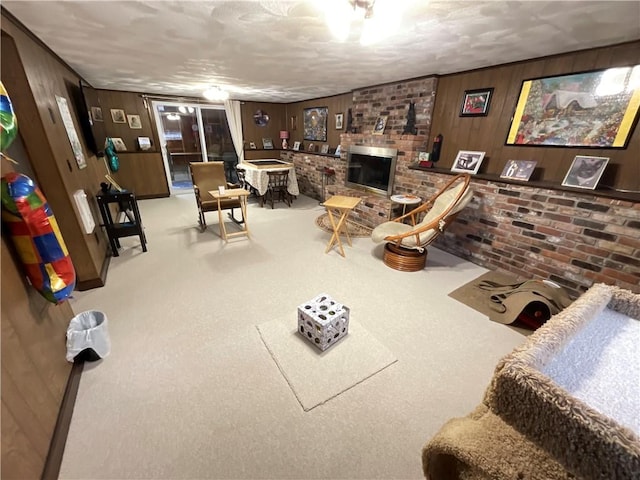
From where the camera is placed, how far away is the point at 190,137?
6.21 m

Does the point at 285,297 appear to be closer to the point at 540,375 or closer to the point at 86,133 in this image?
the point at 540,375

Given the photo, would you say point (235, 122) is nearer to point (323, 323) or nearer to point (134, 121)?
point (134, 121)

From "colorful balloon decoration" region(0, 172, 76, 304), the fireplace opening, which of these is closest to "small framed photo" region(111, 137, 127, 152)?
the fireplace opening

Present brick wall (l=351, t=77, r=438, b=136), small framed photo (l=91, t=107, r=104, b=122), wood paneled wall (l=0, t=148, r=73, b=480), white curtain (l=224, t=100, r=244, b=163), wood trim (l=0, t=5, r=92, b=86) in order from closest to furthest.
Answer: wood paneled wall (l=0, t=148, r=73, b=480)
wood trim (l=0, t=5, r=92, b=86)
small framed photo (l=91, t=107, r=104, b=122)
brick wall (l=351, t=77, r=438, b=136)
white curtain (l=224, t=100, r=244, b=163)

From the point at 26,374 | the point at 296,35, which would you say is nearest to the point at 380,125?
the point at 296,35

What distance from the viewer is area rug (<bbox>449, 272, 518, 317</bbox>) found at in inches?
89.7

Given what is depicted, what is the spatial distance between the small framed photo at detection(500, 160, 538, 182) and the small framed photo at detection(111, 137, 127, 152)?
6.34 meters

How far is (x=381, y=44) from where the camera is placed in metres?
2.15

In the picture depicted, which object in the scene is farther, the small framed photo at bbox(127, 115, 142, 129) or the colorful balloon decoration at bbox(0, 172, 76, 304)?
the small framed photo at bbox(127, 115, 142, 129)

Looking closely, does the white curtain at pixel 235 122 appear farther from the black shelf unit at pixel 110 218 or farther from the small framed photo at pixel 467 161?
the small framed photo at pixel 467 161

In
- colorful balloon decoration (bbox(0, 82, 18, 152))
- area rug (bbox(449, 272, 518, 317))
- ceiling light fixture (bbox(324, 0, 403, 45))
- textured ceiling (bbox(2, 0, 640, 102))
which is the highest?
textured ceiling (bbox(2, 0, 640, 102))

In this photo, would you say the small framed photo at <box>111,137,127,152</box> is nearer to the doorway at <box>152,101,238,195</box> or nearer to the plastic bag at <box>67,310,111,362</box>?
the doorway at <box>152,101,238,195</box>

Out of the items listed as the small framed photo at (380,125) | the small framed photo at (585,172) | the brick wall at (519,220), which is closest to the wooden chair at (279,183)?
the brick wall at (519,220)

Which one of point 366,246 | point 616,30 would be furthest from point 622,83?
point 366,246
